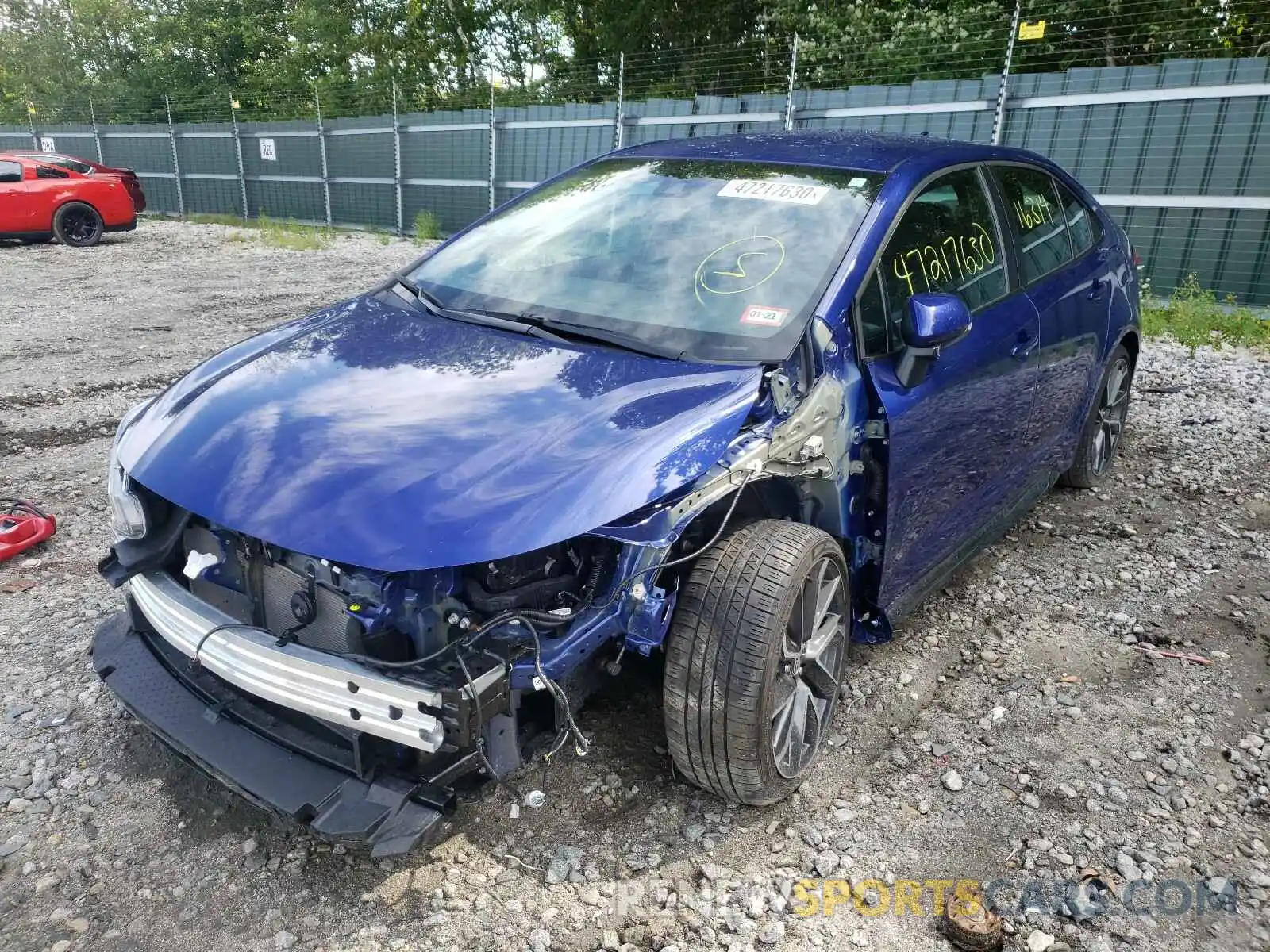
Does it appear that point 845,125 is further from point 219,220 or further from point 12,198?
point 219,220

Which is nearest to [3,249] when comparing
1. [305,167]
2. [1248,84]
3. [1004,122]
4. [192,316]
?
[305,167]

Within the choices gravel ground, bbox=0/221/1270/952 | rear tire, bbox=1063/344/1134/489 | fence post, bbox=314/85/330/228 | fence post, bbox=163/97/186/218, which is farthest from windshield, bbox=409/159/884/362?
fence post, bbox=163/97/186/218

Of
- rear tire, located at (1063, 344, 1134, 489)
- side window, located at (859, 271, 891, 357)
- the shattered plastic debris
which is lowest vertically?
the shattered plastic debris

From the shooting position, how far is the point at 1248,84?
859 centimetres

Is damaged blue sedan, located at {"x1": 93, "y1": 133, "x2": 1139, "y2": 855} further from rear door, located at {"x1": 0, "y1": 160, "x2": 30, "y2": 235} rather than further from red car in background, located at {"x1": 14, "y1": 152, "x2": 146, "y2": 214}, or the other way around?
red car in background, located at {"x1": 14, "y1": 152, "x2": 146, "y2": 214}

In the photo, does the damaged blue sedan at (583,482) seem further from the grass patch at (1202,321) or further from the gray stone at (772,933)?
the grass patch at (1202,321)

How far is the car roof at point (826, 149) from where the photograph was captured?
3.19 m

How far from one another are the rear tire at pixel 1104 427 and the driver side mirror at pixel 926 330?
2.09 metres

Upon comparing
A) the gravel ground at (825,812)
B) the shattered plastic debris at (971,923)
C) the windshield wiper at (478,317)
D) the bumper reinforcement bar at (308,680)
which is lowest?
the gravel ground at (825,812)

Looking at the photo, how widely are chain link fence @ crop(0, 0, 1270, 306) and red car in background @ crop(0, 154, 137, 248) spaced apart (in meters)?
4.62

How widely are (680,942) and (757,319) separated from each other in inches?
65.3

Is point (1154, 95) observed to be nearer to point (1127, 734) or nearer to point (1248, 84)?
point (1248, 84)

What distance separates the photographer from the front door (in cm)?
279

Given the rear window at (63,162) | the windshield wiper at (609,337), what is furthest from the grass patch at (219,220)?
the windshield wiper at (609,337)
